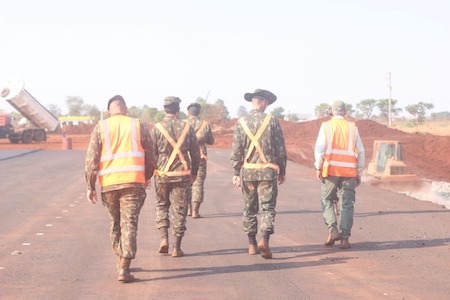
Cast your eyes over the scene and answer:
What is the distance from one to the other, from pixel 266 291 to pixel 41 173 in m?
18.0

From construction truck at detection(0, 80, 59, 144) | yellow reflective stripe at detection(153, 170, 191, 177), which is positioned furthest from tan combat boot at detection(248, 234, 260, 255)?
construction truck at detection(0, 80, 59, 144)

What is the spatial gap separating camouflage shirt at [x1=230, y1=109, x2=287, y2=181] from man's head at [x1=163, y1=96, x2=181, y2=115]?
2.62 ft

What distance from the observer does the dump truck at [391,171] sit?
76.1 feet

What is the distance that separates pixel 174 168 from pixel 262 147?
42.6 inches

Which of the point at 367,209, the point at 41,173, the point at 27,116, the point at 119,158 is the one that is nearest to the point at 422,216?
the point at 367,209

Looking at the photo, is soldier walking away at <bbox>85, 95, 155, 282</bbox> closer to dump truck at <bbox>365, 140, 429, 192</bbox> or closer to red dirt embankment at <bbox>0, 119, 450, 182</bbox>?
dump truck at <bbox>365, 140, 429, 192</bbox>

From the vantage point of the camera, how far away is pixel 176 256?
8.88m

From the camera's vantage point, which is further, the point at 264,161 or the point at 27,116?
the point at 27,116

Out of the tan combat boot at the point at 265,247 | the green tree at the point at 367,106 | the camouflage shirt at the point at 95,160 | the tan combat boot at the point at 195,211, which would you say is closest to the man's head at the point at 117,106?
the camouflage shirt at the point at 95,160

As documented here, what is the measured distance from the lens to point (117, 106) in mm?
7617

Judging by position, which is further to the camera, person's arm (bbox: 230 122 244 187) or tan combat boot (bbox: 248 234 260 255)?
tan combat boot (bbox: 248 234 260 255)

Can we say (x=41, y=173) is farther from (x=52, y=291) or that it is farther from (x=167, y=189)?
(x=52, y=291)

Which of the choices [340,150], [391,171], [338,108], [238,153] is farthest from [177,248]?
[391,171]

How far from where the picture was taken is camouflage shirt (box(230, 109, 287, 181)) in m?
8.84
